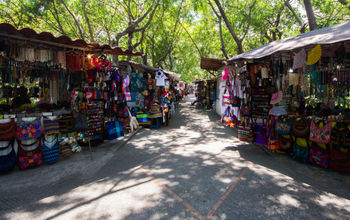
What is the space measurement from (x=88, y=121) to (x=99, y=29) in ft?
35.7

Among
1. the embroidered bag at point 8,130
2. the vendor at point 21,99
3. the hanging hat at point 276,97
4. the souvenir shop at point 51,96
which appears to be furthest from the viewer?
the vendor at point 21,99

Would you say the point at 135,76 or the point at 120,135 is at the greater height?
the point at 135,76

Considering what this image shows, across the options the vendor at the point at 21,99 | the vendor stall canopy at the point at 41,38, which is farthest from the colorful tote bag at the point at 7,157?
the vendor stall canopy at the point at 41,38

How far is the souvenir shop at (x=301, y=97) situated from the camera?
438cm

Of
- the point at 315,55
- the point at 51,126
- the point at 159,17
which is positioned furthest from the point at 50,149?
the point at 159,17

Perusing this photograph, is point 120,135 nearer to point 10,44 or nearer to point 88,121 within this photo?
point 88,121

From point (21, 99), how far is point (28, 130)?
5.91ft

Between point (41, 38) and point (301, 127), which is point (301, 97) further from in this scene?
point (41, 38)

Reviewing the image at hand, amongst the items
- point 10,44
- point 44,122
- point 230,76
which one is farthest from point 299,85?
point 10,44

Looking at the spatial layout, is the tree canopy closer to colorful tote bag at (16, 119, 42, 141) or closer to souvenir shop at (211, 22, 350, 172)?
souvenir shop at (211, 22, 350, 172)

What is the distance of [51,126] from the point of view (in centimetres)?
511

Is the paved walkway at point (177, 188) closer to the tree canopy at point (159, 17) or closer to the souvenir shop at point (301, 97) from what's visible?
the souvenir shop at point (301, 97)

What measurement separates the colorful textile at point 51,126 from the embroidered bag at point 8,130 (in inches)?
25.2

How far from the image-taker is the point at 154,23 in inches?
650
